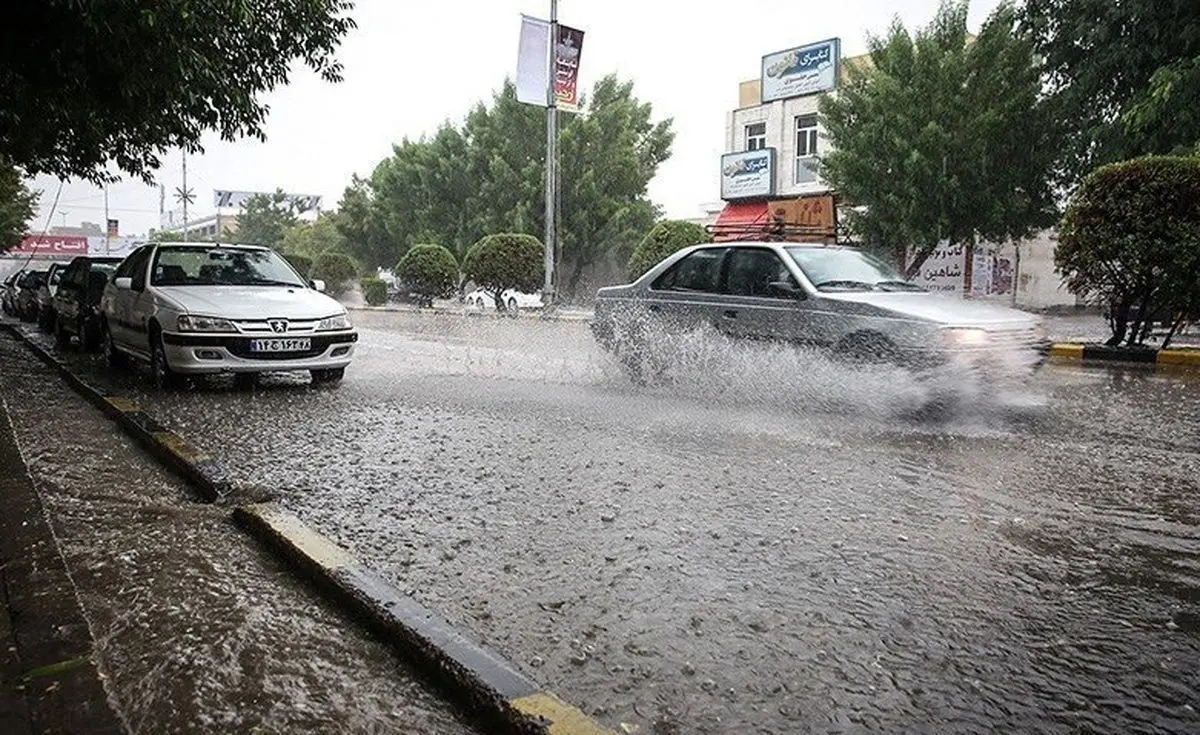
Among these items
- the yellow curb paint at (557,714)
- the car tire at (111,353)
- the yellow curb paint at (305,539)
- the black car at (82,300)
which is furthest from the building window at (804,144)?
the yellow curb paint at (557,714)

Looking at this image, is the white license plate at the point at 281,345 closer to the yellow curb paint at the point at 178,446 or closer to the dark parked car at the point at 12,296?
the yellow curb paint at the point at 178,446

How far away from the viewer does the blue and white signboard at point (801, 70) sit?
34469 mm

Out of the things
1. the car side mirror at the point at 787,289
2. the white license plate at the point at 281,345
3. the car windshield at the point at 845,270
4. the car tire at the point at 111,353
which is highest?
the car windshield at the point at 845,270

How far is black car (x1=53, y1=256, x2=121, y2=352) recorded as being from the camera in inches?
505

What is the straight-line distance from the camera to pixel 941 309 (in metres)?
7.34

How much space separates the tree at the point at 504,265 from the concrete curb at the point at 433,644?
29.5 m

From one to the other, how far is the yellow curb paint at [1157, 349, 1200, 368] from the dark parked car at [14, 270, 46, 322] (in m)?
21.3

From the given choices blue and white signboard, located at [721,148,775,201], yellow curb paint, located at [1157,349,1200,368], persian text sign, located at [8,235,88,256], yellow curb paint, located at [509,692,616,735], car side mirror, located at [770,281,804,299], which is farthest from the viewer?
persian text sign, located at [8,235,88,256]

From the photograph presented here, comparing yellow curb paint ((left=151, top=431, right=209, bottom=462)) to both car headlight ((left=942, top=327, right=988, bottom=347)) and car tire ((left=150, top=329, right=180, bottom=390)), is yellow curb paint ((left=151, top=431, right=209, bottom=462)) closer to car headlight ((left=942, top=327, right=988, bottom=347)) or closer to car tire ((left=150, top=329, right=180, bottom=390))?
car tire ((left=150, top=329, right=180, bottom=390))

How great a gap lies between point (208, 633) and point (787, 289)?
6039 millimetres

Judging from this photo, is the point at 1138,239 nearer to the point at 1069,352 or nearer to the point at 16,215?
the point at 1069,352

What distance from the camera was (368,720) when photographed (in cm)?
244

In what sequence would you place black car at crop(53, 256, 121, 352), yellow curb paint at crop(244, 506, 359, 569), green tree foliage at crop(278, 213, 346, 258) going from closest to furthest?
yellow curb paint at crop(244, 506, 359, 569)
black car at crop(53, 256, 121, 352)
green tree foliage at crop(278, 213, 346, 258)

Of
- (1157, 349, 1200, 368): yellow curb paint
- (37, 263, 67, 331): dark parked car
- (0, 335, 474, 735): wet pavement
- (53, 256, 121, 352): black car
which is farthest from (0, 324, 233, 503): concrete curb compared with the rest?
(1157, 349, 1200, 368): yellow curb paint
